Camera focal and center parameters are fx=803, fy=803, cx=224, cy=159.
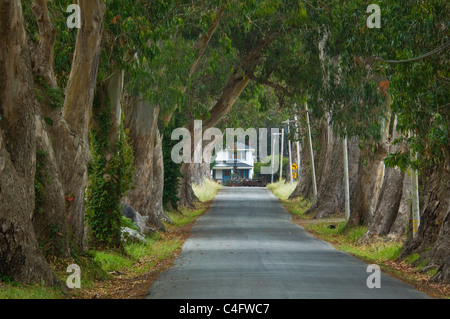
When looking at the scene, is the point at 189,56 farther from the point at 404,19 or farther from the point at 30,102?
the point at 30,102

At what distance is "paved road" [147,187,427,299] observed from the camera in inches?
493

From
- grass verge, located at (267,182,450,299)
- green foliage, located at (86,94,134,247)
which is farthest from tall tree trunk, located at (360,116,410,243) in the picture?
green foliage, located at (86,94,134,247)

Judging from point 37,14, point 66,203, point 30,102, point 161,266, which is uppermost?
point 37,14

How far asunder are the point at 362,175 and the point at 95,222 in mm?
11895

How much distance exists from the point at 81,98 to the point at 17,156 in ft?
13.1

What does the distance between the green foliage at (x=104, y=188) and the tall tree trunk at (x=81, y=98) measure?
3.72 meters

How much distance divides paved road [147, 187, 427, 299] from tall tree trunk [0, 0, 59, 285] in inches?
84.6

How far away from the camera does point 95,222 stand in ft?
63.9

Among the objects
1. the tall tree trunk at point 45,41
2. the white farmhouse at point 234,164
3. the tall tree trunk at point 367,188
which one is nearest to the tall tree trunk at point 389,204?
the tall tree trunk at point 367,188

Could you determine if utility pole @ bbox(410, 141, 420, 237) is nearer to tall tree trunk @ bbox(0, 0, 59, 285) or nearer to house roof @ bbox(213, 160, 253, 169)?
tall tree trunk @ bbox(0, 0, 59, 285)

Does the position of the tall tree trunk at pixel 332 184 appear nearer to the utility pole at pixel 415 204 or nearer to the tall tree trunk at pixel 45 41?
the utility pole at pixel 415 204

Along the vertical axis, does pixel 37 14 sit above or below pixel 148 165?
above

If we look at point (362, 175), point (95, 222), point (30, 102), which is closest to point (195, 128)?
point (362, 175)

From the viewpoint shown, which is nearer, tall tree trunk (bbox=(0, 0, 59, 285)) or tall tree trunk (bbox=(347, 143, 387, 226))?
tall tree trunk (bbox=(0, 0, 59, 285))
